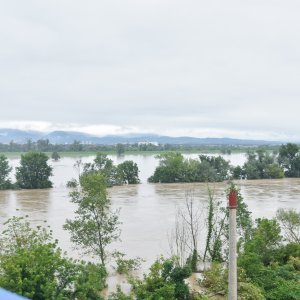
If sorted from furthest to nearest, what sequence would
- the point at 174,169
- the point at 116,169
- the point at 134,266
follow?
1. the point at 174,169
2. the point at 116,169
3. the point at 134,266

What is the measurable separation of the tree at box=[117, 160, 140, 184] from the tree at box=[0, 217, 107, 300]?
2959cm

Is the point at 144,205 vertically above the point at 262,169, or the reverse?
the point at 262,169

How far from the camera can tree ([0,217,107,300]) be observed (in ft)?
27.7

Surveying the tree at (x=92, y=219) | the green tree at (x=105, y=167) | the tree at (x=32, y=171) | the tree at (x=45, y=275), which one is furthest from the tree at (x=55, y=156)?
the tree at (x=45, y=275)

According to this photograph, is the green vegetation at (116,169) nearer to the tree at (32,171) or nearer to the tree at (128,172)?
the tree at (128,172)

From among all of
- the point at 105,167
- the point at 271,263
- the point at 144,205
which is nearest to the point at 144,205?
the point at 144,205

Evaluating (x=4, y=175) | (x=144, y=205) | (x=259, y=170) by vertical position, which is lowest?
(x=144, y=205)

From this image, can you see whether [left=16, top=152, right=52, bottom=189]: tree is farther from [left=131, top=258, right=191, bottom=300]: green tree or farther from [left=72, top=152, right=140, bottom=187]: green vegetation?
[left=131, top=258, right=191, bottom=300]: green tree

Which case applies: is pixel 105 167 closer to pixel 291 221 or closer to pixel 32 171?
pixel 32 171

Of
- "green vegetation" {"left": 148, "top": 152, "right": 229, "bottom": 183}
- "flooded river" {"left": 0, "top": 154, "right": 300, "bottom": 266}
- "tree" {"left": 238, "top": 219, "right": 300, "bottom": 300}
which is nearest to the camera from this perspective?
"tree" {"left": 238, "top": 219, "right": 300, "bottom": 300}

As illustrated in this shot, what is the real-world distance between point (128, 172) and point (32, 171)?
8.21 meters

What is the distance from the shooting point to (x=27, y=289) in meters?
8.52

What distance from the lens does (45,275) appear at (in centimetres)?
890

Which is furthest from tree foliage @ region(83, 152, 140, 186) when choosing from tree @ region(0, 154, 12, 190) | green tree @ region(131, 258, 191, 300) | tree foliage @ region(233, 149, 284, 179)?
green tree @ region(131, 258, 191, 300)
